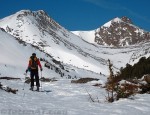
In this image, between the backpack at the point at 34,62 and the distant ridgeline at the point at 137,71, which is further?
the distant ridgeline at the point at 137,71

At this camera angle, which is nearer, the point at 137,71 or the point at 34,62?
the point at 34,62

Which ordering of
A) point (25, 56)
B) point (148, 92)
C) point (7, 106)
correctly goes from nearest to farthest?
point (7, 106) < point (148, 92) < point (25, 56)

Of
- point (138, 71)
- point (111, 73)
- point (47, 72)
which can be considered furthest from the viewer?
point (47, 72)

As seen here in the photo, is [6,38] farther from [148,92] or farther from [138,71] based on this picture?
[148,92]

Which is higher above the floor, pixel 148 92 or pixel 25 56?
pixel 25 56

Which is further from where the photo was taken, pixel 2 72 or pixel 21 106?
pixel 2 72

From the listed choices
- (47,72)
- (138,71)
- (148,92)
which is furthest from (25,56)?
(148,92)

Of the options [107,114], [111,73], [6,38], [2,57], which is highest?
[6,38]

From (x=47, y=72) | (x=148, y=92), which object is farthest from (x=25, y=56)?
(x=148, y=92)

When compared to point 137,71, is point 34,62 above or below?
above

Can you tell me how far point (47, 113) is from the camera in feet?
31.0

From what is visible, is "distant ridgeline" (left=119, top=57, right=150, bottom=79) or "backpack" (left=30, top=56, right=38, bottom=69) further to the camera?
"distant ridgeline" (left=119, top=57, right=150, bottom=79)

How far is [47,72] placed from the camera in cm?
8175

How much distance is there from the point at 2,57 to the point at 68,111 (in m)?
76.9
